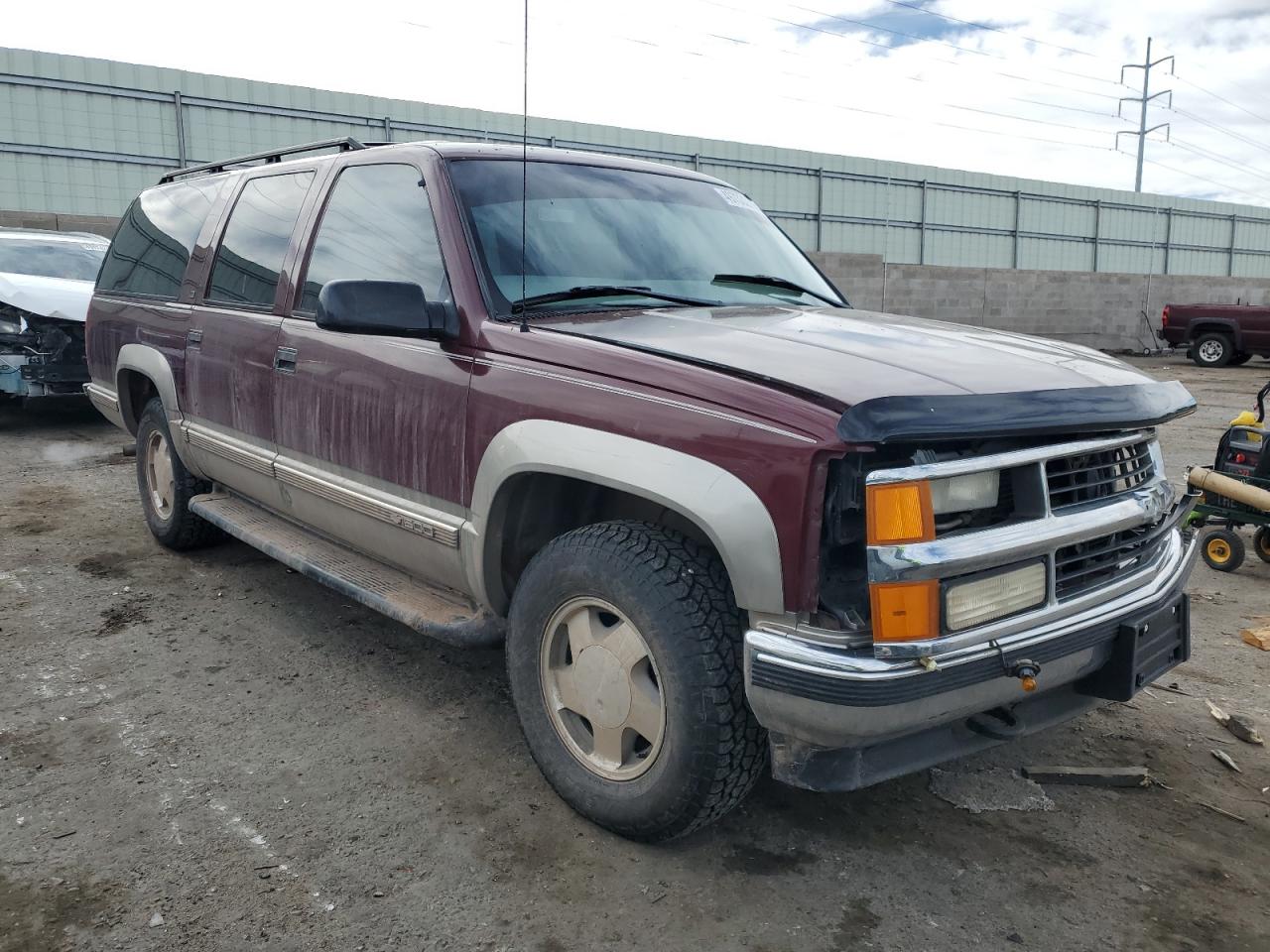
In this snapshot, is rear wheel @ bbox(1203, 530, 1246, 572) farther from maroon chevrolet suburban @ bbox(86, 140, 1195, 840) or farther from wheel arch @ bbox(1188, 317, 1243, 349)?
wheel arch @ bbox(1188, 317, 1243, 349)

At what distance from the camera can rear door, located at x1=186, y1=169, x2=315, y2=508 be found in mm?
4069

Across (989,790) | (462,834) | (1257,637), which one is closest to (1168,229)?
(1257,637)

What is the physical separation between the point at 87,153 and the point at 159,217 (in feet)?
37.1

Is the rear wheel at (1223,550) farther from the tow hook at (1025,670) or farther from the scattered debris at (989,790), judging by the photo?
the tow hook at (1025,670)

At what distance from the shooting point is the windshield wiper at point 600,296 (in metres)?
3.14

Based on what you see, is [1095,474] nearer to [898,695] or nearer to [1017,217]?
[898,695]

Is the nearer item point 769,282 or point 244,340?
point 769,282

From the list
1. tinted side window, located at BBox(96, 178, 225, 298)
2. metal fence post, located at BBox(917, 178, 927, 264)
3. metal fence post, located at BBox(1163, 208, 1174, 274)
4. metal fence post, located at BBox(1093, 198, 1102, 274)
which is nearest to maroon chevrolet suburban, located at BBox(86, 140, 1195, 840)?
tinted side window, located at BBox(96, 178, 225, 298)

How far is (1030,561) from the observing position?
2.37 meters

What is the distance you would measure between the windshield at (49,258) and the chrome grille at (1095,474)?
9.66m

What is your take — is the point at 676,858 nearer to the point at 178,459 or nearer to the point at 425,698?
the point at 425,698

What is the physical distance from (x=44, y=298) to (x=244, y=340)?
598 centimetres

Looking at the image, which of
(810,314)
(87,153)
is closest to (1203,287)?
(87,153)

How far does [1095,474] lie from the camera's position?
2602mm
